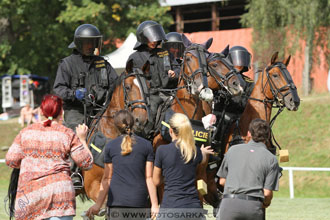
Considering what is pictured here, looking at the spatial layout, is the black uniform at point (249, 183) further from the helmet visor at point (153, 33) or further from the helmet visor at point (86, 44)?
the helmet visor at point (86, 44)

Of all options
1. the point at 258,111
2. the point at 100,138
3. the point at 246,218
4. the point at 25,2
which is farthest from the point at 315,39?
the point at 246,218

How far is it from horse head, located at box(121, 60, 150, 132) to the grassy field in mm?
6396

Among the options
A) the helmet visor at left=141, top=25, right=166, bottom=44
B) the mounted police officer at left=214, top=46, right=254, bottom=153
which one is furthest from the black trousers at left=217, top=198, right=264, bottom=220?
the helmet visor at left=141, top=25, right=166, bottom=44

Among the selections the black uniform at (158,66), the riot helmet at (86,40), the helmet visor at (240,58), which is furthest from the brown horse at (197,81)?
the helmet visor at (240,58)

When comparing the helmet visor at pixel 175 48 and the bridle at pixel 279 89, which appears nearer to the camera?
the bridle at pixel 279 89

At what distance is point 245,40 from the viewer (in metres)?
33.1

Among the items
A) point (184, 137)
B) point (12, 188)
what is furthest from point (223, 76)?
point (12, 188)

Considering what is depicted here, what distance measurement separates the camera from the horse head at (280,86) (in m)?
9.64

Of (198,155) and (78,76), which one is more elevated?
(78,76)

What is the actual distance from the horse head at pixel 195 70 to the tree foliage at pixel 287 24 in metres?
18.5

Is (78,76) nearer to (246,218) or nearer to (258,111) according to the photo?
(258,111)

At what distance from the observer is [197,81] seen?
8.38 metres

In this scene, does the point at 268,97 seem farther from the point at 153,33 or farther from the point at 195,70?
the point at 153,33

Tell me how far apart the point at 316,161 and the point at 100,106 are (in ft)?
44.6
